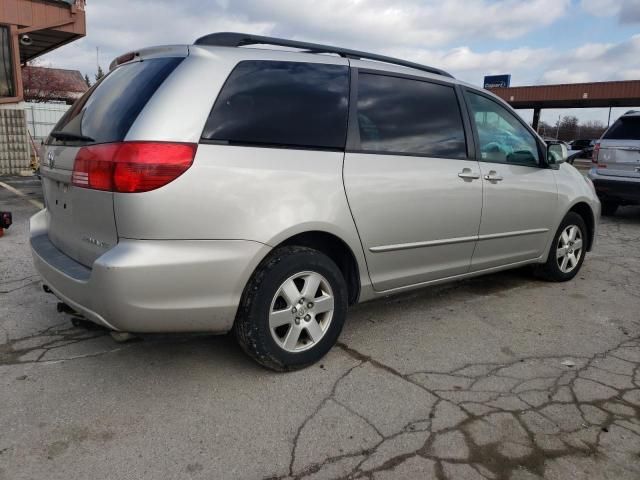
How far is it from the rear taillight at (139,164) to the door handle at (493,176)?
234 centimetres

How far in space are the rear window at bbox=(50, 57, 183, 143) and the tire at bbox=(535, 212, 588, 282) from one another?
3.78 m

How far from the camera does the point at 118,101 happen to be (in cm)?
279

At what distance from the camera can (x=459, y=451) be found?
2350mm

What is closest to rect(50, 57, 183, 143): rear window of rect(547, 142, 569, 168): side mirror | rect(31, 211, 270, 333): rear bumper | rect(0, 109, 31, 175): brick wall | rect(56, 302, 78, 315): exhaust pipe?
rect(31, 211, 270, 333): rear bumper

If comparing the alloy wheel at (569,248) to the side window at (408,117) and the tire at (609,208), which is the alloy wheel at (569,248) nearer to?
the side window at (408,117)

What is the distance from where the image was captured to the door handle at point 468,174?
3.77 m

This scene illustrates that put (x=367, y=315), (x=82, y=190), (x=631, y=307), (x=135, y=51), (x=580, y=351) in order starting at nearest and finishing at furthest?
(x=82, y=190) < (x=135, y=51) < (x=580, y=351) < (x=367, y=315) < (x=631, y=307)

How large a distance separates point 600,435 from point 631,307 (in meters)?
2.36

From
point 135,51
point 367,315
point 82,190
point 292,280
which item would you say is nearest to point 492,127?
point 367,315

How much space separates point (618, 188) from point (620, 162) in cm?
41

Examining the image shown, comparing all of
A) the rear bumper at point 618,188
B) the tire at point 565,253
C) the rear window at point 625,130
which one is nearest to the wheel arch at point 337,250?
the tire at point 565,253

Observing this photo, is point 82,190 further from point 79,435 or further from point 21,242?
point 21,242

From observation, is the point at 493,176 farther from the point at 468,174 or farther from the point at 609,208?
the point at 609,208

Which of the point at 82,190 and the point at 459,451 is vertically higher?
the point at 82,190
